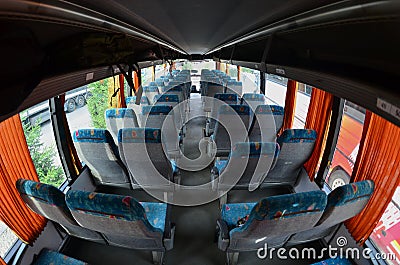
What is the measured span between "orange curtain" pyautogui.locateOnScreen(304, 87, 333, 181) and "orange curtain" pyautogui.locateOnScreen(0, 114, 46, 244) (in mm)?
3256

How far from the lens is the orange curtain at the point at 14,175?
5.97 feet

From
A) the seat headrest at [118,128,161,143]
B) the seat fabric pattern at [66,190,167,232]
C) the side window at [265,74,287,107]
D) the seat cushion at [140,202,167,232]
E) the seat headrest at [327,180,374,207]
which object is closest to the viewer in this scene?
the seat fabric pattern at [66,190,167,232]

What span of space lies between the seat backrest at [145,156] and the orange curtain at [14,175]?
0.86 m

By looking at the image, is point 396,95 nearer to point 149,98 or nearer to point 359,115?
point 359,115

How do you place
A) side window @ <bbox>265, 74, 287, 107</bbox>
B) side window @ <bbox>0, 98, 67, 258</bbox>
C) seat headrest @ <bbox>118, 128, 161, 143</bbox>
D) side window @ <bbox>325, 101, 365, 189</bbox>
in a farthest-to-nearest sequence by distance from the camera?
side window @ <bbox>265, 74, 287, 107</bbox>, side window @ <bbox>325, 101, 365, 189</bbox>, seat headrest @ <bbox>118, 128, 161, 143</bbox>, side window @ <bbox>0, 98, 67, 258</bbox>

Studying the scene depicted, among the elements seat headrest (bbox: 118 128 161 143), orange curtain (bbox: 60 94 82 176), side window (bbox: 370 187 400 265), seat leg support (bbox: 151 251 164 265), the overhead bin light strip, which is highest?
the overhead bin light strip

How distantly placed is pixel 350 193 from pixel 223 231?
3.38ft

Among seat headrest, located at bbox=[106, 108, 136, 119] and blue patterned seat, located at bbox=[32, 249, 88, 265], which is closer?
blue patterned seat, located at bbox=[32, 249, 88, 265]

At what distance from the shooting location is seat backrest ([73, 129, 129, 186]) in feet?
8.59

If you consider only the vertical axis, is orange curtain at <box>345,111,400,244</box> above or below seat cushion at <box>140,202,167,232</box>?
above

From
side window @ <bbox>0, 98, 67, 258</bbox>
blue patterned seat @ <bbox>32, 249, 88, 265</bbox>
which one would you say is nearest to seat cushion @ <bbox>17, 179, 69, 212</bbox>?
side window @ <bbox>0, 98, 67, 258</bbox>

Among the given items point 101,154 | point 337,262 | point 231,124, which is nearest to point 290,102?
point 231,124

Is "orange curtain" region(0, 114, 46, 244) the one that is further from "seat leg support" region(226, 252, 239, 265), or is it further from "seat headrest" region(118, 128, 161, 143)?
"seat leg support" region(226, 252, 239, 265)

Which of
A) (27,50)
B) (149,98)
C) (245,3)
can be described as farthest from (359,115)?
(149,98)
